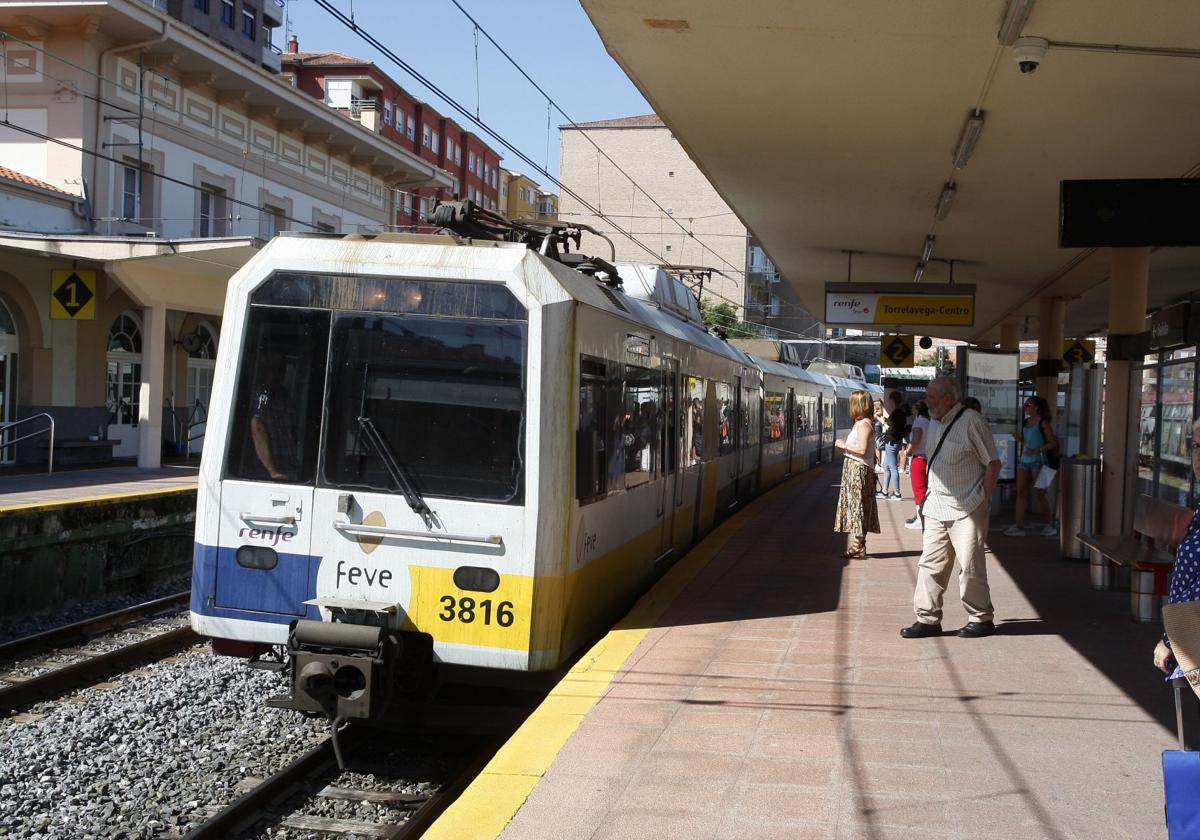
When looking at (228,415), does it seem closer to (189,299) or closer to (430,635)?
(430,635)

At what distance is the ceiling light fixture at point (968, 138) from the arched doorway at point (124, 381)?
18631 millimetres

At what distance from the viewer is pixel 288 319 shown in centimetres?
699

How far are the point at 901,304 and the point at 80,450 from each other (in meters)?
15.0

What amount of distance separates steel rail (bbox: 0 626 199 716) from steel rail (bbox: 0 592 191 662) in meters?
0.69

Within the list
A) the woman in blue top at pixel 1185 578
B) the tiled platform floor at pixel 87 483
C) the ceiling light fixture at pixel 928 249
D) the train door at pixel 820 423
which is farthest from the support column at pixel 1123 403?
the train door at pixel 820 423

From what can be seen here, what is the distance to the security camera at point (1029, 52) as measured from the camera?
271 inches

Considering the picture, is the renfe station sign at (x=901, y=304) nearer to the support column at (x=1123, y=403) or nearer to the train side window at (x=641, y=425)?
the support column at (x=1123, y=403)

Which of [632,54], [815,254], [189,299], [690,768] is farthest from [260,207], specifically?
[690,768]

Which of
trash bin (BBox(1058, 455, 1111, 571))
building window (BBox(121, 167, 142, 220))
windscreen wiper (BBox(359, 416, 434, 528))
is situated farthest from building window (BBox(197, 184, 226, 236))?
windscreen wiper (BBox(359, 416, 434, 528))

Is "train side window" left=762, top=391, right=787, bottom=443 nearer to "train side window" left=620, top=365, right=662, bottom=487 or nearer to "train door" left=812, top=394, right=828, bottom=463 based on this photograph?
"train door" left=812, top=394, right=828, bottom=463

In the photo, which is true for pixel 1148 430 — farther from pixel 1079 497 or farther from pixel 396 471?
pixel 396 471

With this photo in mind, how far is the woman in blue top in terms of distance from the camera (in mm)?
4445

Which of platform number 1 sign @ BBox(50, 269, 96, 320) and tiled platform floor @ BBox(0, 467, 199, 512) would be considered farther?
platform number 1 sign @ BBox(50, 269, 96, 320)

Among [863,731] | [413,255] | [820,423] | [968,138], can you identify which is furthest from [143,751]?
[820,423]
